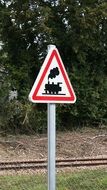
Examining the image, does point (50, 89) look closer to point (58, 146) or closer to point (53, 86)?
point (53, 86)

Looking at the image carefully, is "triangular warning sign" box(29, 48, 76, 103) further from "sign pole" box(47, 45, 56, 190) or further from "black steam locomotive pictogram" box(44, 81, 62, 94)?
"sign pole" box(47, 45, 56, 190)

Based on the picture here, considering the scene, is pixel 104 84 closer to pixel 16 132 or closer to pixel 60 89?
pixel 16 132

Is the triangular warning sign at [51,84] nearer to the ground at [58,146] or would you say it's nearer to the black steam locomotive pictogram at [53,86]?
the black steam locomotive pictogram at [53,86]

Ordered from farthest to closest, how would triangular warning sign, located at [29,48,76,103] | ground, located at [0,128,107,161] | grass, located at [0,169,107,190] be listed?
ground, located at [0,128,107,161], grass, located at [0,169,107,190], triangular warning sign, located at [29,48,76,103]

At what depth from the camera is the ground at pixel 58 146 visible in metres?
17.2

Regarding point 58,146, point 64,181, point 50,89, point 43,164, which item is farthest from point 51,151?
point 58,146

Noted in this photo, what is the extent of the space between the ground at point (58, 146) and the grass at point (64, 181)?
438cm

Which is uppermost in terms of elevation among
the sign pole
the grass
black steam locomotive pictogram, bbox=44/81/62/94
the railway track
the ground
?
black steam locomotive pictogram, bbox=44/81/62/94

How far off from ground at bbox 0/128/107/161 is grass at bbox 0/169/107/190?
173 inches

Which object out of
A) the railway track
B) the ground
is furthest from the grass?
the ground

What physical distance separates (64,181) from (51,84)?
6.48 metres

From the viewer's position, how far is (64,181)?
11109 millimetres

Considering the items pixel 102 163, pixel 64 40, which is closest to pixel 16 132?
pixel 64 40

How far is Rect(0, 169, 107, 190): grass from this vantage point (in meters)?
10.6
